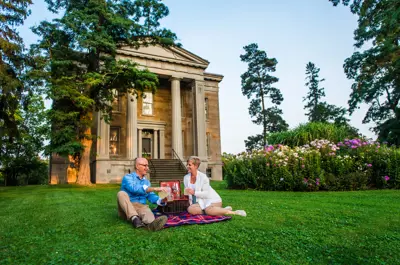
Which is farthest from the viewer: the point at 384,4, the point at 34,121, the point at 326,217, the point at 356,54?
the point at 34,121

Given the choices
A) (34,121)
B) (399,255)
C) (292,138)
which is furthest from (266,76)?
(399,255)

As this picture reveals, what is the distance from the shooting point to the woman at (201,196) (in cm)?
607

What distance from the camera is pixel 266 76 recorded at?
43281mm

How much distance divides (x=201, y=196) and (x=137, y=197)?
128 centimetres

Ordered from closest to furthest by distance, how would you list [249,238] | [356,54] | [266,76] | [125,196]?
[249,238]
[125,196]
[356,54]
[266,76]

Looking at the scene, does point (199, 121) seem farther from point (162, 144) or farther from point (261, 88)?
point (261, 88)

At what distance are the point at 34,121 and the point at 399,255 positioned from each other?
38.5 metres

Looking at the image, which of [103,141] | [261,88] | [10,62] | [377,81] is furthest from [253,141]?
[10,62]

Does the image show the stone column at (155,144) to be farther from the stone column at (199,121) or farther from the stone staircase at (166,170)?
the stone column at (199,121)

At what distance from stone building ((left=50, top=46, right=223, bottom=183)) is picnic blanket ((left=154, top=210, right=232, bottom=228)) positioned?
16.8 meters

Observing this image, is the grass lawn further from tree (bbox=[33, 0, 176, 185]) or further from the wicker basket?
tree (bbox=[33, 0, 176, 185])

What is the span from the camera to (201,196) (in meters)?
6.16

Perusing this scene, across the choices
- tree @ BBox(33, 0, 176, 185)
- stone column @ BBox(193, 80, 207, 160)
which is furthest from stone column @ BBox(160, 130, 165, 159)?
tree @ BBox(33, 0, 176, 185)

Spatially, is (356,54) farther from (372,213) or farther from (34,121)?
(34,121)
